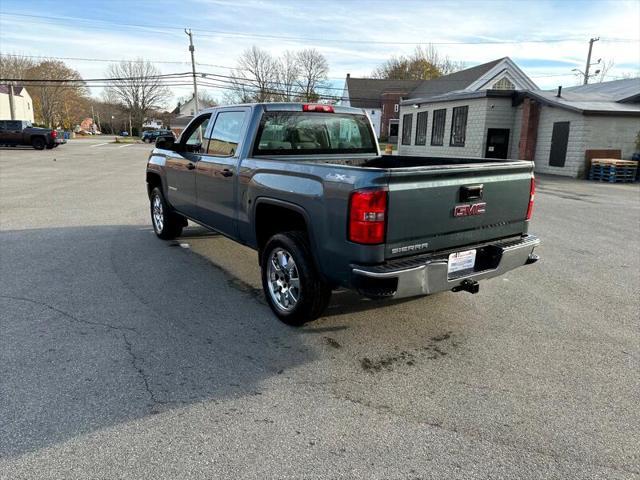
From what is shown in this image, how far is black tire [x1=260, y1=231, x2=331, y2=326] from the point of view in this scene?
3.89 metres

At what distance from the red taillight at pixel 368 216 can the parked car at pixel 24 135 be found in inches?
1373

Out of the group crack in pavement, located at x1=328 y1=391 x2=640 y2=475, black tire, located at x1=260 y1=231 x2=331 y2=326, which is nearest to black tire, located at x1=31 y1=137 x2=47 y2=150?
black tire, located at x1=260 y1=231 x2=331 y2=326

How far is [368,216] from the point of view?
3.28 metres

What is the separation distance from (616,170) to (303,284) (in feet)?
59.0

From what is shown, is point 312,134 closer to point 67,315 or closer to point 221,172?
point 221,172

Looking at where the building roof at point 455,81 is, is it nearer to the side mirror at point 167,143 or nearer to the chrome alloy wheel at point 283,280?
the side mirror at point 167,143

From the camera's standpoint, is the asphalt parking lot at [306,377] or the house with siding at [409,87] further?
the house with siding at [409,87]

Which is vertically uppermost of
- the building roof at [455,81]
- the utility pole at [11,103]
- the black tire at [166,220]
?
the building roof at [455,81]

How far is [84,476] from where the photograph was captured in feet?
7.84

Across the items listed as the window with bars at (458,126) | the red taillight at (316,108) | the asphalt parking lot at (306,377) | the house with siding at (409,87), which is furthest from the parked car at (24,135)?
the red taillight at (316,108)

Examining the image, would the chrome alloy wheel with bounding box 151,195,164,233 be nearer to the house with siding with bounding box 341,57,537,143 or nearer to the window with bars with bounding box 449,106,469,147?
the window with bars with bounding box 449,106,469,147

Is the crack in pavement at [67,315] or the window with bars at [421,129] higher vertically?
the window with bars at [421,129]

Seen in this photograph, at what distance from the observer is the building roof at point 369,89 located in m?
63.7

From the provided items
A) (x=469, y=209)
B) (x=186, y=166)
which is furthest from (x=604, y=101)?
(x=469, y=209)
